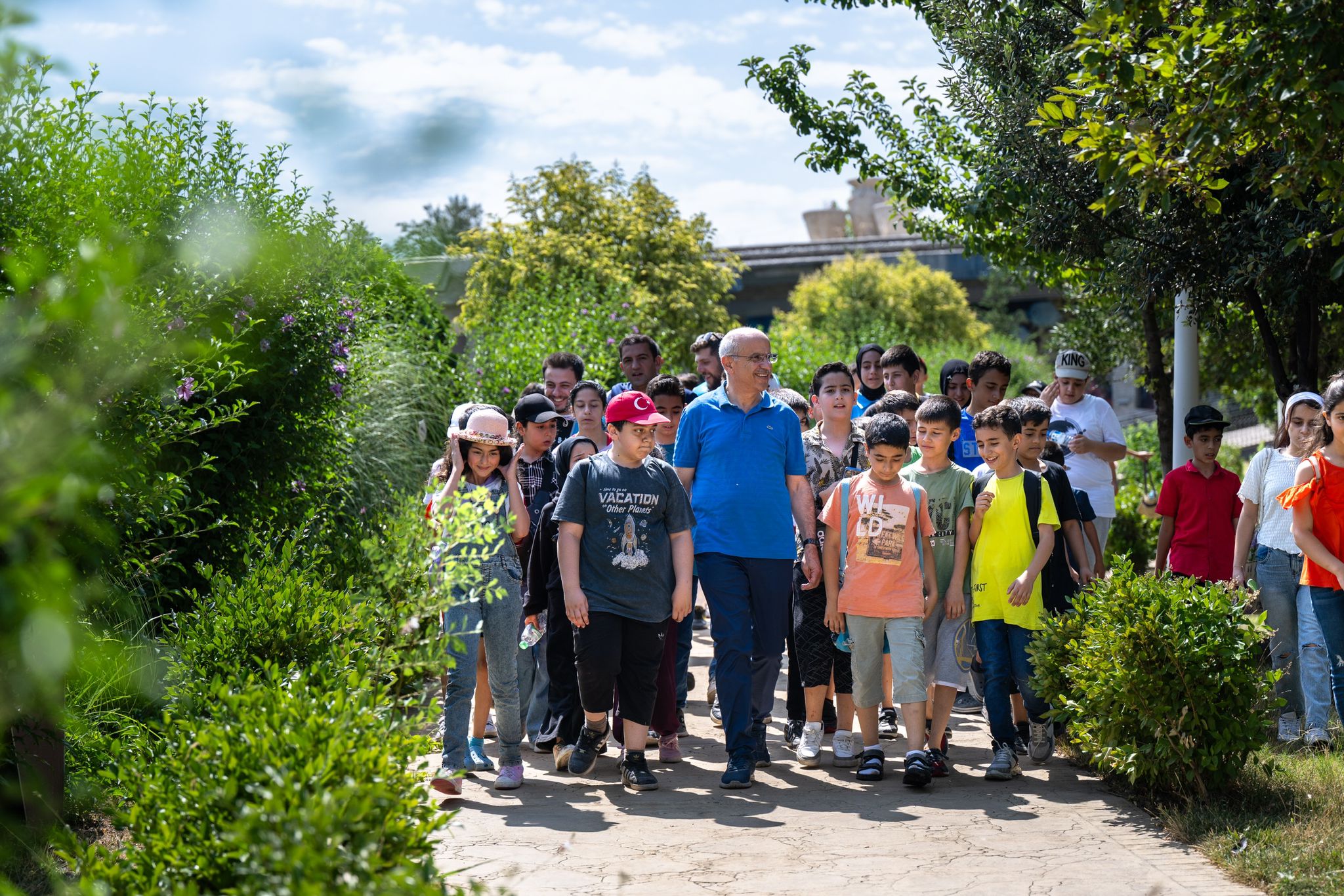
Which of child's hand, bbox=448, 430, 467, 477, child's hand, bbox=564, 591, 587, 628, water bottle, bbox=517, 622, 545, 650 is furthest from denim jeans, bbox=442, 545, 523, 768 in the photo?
child's hand, bbox=448, 430, 467, 477

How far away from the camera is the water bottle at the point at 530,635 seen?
6.57 m

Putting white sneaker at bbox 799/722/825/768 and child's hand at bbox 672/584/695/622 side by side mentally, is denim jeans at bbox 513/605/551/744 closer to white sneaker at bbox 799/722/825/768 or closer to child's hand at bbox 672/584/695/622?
child's hand at bbox 672/584/695/622

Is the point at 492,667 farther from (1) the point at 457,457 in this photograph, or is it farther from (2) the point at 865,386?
(2) the point at 865,386

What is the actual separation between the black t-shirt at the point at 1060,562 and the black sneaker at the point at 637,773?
218 cm

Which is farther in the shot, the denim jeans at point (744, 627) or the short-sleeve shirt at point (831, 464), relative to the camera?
the short-sleeve shirt at point (831, 464)

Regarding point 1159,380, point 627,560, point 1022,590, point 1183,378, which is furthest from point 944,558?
point 1159,380

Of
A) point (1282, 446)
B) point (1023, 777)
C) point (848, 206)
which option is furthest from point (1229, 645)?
point (848, 206)

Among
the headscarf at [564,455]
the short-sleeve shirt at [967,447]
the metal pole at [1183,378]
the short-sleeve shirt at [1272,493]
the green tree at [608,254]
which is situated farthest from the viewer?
the green tree at [608,254]

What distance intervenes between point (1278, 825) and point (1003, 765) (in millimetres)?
1377

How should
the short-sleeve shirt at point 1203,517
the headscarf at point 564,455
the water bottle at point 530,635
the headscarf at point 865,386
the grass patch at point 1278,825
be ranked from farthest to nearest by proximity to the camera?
the headscarf at point 865,386
the short-sleeve shirt at point 1203,517
the headscarf at point 564,455
the water bottle at point 530,635
the grass patch at point 1278,825

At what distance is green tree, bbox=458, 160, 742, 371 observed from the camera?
19.1m

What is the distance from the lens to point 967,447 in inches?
328

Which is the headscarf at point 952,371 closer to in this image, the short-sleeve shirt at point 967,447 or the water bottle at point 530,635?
the short-sleeve shirt at point 967,447

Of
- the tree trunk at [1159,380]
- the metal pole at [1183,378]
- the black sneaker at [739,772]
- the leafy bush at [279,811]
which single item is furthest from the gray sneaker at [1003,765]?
the tree trunk at [1159,380]
